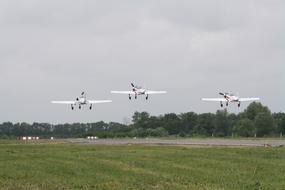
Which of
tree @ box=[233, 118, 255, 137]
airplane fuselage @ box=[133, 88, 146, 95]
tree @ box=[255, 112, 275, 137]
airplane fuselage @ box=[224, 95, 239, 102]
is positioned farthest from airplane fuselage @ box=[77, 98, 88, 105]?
tree @ box=[255, 112, 275, 137]

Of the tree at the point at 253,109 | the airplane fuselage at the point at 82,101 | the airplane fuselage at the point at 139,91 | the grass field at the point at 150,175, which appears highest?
the tree at the point at 253,109

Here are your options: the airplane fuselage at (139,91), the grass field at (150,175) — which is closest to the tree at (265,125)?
the airplane fuselage at (139,91)

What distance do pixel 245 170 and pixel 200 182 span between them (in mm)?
6327

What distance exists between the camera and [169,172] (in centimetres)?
2958

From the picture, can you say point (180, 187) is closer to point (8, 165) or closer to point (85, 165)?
point (85, 165)

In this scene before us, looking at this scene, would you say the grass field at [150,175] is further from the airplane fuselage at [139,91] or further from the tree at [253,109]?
the tree at [253,109]

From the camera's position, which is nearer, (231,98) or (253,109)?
(231,98)

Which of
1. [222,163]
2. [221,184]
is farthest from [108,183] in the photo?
[222,163]

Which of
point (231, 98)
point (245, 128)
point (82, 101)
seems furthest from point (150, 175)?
point (245, 128)

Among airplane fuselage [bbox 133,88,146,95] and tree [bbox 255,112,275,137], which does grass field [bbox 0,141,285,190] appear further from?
tree [bbox 255,112,275,137]

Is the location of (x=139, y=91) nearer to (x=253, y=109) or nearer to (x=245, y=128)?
(x=245, y=128)

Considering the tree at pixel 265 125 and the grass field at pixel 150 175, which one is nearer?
the grass field at pixel 150 175

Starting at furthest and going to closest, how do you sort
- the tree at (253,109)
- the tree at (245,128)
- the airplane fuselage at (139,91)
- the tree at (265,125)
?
the tree at (253,109) → the tree at (265,125) → the tree at (245,128) → the airplane fuselage at (139,91)

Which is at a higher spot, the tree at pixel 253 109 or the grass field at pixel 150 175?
the tree at pixel 253 109
